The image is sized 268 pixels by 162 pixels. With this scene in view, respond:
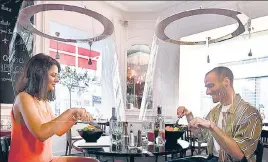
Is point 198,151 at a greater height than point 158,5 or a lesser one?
→ lesser

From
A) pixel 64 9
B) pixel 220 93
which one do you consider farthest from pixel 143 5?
pixel 220 93

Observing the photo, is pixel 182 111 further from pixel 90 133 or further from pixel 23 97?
pixel 23 97

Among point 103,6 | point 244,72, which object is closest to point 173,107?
point 244,72

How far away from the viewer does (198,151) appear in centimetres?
67

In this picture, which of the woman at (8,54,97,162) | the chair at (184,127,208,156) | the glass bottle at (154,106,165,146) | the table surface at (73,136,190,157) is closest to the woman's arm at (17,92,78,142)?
the woman at (8,54,97,162)

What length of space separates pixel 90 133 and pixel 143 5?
0.38 metres

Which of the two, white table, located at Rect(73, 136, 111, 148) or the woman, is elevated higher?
the woman

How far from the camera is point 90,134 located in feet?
2.18

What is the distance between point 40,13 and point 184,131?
1.59 ft

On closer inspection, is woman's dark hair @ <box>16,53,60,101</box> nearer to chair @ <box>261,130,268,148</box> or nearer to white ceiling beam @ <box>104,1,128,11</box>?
white ceiling beam @ <box>104,1,128,11</box>

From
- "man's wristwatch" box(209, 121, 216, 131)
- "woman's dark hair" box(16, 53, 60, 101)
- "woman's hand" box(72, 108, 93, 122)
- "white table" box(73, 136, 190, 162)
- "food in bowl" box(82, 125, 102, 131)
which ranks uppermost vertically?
"woman's dark hair" box(16, 53, 60, 101)

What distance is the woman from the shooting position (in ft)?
1.88

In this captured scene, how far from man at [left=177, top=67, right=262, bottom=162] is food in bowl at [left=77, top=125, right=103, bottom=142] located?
23 cm

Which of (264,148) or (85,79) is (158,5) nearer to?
(85,79)
